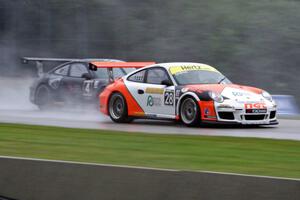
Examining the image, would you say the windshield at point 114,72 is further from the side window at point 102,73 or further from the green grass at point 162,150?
the green grass at point 162,150

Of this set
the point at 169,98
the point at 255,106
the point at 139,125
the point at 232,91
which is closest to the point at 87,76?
the point at 139,125

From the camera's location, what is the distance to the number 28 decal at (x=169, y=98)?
14.3 meters

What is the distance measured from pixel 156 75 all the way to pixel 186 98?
4.03ft

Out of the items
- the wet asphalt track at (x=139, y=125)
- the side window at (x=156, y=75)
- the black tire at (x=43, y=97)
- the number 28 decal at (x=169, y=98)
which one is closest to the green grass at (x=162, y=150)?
the wet asphalt track at (x=139, y=125)

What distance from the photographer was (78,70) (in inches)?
735

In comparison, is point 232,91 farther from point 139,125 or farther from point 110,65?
point 110,65

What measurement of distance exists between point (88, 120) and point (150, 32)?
51.6 feet

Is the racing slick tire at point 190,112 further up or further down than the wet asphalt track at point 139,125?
further up

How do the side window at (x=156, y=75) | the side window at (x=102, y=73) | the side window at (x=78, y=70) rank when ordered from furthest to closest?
the side window at (x=78, y=70), the side window at (x=102, y=73), the side window at (x=156, y=75)

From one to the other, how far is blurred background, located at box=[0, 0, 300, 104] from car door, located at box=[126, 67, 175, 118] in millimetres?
11219

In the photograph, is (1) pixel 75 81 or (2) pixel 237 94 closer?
(2) pixel 237 94

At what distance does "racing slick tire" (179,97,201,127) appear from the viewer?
45.3 ft

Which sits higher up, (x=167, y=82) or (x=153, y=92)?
(x=167, y=82)

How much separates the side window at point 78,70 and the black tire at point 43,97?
0.91 meters
